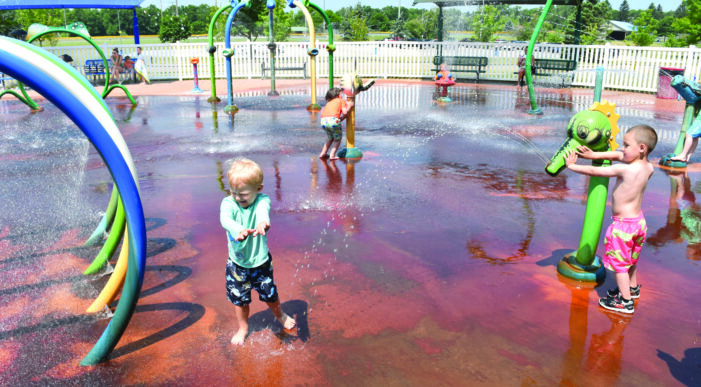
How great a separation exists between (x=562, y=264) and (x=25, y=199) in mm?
6101

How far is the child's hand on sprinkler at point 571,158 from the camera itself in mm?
3621

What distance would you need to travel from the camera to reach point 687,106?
7543 millimetres

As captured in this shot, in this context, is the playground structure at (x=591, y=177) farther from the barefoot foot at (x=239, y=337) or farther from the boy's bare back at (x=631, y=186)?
the barefoot foot at (x=239, y=337)

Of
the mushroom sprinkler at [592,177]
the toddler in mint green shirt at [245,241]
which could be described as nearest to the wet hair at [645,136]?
the mushroom sprinkler at [592,177]

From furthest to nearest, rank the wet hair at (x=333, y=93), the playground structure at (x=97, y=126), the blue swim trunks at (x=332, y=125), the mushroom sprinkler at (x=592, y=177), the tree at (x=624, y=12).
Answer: the tree at (x=624, y=12) → the wet hair at (x=333, y=93) → the blue swim trunks at (x=332, y=125) → the mushroom sprinkler at (x=592, y=177) → the playground structure at (x=97, y=126)

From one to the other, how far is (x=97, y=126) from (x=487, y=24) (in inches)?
2025

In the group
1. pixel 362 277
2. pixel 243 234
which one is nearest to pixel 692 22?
pixel 362 277

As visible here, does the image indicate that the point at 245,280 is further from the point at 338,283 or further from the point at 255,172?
the point at 338,283

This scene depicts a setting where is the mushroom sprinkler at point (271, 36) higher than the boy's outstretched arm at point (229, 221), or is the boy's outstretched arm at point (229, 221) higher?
the mushroom sprinkler at point (271, 36)

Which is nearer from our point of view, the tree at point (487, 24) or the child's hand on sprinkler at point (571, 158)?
the child's hand on sprinkler at point (571, 158)

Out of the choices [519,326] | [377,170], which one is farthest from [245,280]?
[377,170]

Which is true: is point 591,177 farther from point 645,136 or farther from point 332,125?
point 332,125

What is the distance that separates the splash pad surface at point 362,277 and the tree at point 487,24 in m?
44.1

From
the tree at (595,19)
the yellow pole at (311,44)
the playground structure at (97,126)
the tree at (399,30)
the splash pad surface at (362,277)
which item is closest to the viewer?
the playground structure at (97,126)
